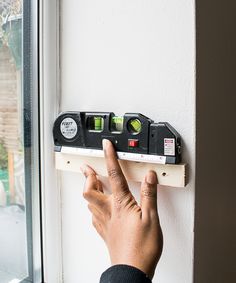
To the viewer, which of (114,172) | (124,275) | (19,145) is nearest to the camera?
(124,275)

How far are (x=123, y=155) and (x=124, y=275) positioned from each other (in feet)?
0.76

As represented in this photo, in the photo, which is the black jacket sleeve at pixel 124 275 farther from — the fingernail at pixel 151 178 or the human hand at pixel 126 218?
the fingernail at pixel 151 178

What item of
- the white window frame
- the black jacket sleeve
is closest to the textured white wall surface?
the white window frame

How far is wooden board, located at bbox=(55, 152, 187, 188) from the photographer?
0.56 m

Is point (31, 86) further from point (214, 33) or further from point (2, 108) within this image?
point (214, 33)

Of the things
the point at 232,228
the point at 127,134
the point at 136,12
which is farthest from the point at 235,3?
the point at 232,228

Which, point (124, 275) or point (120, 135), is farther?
point (120, 135)

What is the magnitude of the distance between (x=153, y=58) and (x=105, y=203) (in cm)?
32

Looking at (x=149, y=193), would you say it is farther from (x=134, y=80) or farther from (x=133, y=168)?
(x=134, y=80)

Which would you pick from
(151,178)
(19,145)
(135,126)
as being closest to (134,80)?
(135,126)

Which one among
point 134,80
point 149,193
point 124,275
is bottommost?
point 124,275

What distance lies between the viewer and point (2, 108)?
0.67 m

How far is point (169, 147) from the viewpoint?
1.83ft

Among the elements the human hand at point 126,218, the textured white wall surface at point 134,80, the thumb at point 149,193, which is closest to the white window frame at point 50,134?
the textured white wall surface at point 134,80
